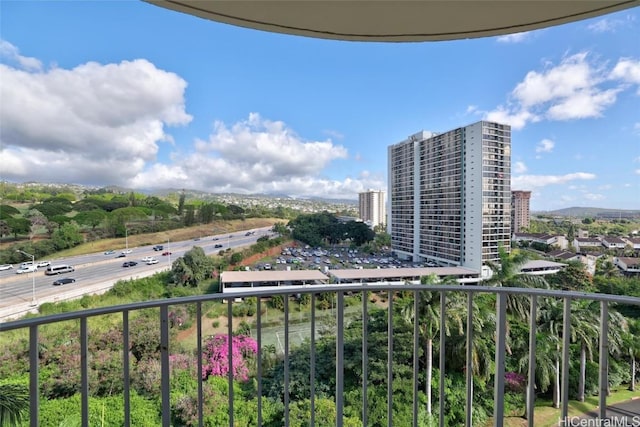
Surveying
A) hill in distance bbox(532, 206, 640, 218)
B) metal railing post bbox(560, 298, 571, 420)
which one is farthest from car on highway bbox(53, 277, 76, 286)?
hill in distance bbox(532, 206, 640, 218)

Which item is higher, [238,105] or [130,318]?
[238,105]

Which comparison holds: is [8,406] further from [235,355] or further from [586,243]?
[586,243]

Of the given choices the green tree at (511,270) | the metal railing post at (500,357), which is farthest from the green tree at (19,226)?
the green tree at (511,270)

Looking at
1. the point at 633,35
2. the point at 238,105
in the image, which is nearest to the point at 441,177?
the point at 633,35

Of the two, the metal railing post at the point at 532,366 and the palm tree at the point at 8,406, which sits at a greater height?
the metal railing post at the point at 532,366

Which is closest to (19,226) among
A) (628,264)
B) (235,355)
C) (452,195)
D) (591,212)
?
(235,355)

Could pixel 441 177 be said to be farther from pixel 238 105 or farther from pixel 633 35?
pixel 238 105

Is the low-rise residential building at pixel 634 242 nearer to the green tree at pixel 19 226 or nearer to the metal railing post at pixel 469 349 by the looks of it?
the metal railing post at pixel 469 349

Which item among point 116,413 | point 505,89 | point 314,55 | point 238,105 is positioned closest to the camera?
point 116,413
